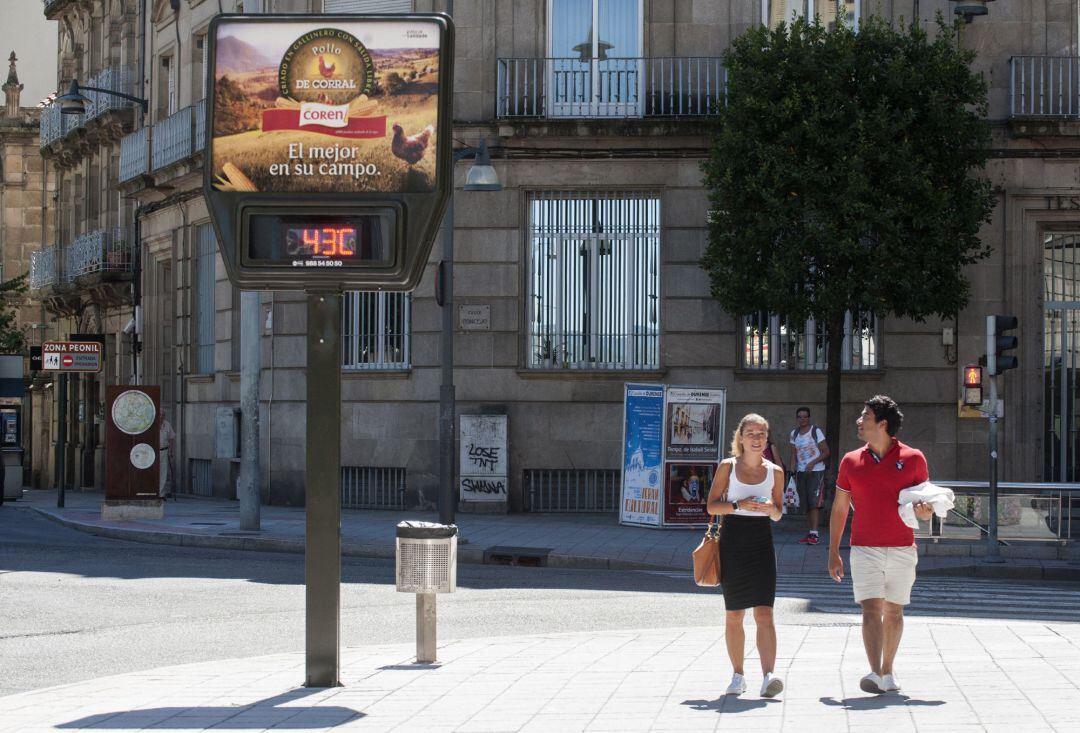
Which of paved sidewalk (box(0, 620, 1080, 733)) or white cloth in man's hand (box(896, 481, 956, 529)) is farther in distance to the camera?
white cloth in man's hand (box(896, 481, 956, 529))

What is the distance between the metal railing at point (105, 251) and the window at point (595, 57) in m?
14.9

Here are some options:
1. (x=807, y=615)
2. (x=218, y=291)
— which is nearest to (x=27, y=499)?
(x=218, y=291)

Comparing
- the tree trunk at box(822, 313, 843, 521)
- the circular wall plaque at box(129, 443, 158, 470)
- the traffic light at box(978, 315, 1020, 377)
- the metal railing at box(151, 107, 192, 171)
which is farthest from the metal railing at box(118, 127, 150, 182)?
the traffic light at box(978, 315, 1020, 377)

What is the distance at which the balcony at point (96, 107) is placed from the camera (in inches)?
1400

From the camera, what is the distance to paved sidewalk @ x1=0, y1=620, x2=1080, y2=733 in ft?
25.2

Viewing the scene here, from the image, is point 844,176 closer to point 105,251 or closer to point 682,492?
point 682,492

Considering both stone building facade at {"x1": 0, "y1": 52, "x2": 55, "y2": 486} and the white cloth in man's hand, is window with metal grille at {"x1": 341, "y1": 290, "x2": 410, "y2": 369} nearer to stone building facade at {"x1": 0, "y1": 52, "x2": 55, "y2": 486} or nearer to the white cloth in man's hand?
the white cloth in man's hand

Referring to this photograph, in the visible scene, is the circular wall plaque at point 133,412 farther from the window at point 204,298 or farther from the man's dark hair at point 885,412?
the man's dark hair at point 885,412

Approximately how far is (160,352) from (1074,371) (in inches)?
736

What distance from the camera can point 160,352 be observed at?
33.0 meters

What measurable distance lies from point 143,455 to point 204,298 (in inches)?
327

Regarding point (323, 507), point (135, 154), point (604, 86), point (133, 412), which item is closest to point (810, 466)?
point (604, 86)

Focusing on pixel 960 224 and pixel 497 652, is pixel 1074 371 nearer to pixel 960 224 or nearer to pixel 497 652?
pixel 960 224

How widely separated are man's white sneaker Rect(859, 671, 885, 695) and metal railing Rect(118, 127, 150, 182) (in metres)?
26.0
